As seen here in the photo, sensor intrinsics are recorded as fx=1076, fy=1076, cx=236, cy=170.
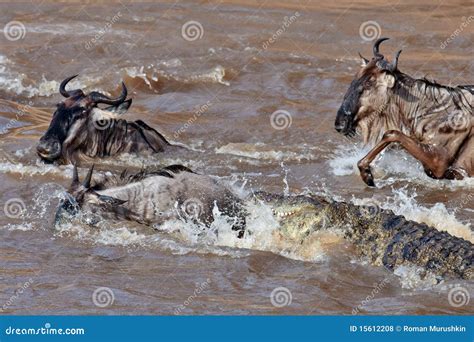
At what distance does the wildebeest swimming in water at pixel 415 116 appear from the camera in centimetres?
1063

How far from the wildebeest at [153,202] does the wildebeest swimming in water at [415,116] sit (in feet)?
7.76

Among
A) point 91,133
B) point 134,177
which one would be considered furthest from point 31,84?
point 134,177

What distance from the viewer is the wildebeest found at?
841cm

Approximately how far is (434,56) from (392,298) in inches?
420

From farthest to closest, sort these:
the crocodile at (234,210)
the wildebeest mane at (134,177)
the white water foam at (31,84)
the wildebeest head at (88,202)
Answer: the white water foam at (31,84) → the wildebeest mane at (134,177) → the wildebeest head at (88,202) → the crocodile at (234,210)

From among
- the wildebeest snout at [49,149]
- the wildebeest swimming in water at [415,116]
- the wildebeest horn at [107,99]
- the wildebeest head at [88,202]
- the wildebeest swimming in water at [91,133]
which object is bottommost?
the wildebeest head at [88,202]

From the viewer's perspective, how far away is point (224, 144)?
12.7m

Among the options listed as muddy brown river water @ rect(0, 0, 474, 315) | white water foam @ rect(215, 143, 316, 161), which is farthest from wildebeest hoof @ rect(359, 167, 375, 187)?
white water foam @ rect(215, 143, 316, 161)

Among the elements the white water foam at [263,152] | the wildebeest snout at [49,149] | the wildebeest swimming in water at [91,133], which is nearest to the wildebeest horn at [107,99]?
the wildebeest swimming in water at [91,133]

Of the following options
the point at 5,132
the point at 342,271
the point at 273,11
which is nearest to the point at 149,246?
the point at 342,271

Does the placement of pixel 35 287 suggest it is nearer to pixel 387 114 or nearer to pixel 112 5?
pixel 387 114

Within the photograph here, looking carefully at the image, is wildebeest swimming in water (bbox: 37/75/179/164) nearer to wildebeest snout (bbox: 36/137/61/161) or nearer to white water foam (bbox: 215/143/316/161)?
wildebeest snout (bbox: 36/137/61/161)

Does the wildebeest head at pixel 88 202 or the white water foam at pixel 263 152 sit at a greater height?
the white water foam at pixel 263 152

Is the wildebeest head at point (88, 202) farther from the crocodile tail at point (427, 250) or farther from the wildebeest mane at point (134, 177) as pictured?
the crocodile tail at point (427, 250)
